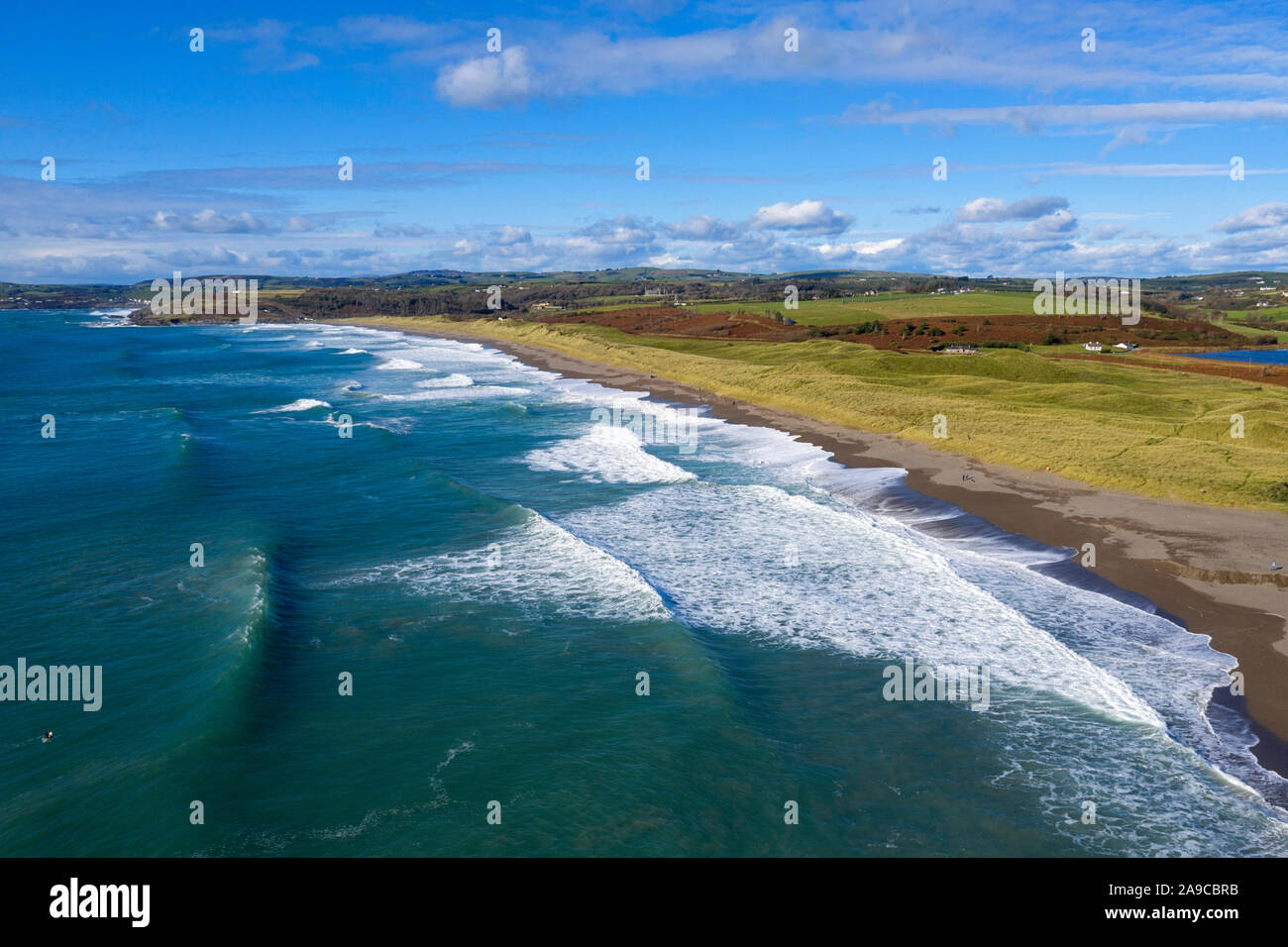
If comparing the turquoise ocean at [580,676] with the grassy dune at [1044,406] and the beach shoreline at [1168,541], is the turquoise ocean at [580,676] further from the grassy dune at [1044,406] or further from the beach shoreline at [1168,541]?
the grassy dune at [1044,406]

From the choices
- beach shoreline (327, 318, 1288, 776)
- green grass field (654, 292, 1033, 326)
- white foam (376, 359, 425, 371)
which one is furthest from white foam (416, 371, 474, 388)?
green grass field (654, 292, 1033, 326)

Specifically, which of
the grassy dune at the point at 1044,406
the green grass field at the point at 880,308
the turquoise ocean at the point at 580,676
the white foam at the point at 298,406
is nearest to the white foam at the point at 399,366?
the grassy dune at the point at 1044,406

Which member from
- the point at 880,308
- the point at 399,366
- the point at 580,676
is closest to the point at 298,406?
the point at 399,366

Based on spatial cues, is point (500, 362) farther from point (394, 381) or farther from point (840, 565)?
point (840, 565)

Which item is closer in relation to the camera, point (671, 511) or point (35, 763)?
point (35, 763)
